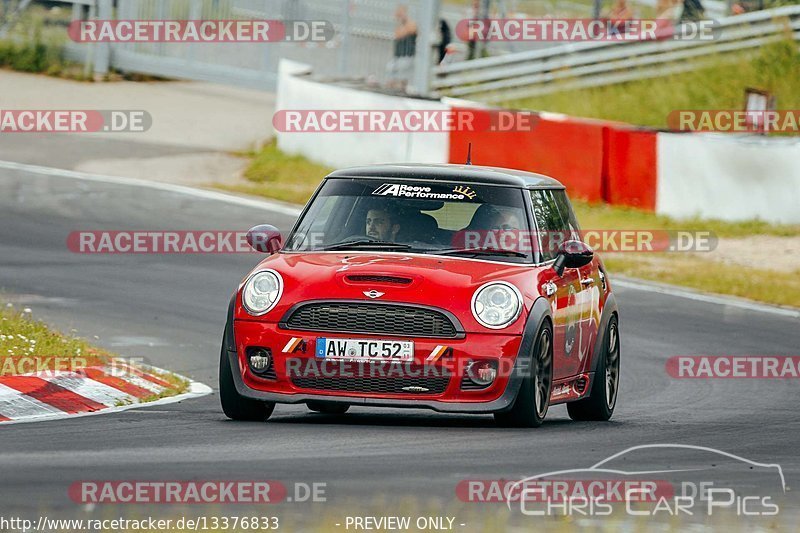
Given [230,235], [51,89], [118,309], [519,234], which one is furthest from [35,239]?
[51,89]

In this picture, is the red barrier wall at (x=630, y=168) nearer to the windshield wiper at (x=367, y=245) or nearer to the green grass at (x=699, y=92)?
the green grass at (x=699, y=92)

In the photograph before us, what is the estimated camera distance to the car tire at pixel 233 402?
8.96 meters

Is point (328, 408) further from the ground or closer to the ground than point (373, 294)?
closer to the ground

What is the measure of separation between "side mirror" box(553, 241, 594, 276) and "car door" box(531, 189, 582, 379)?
0.06 m

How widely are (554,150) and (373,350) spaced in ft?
45.3

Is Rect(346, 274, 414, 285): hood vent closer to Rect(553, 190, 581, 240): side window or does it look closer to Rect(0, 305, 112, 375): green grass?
Rect(553, 190, 581, 240): side window

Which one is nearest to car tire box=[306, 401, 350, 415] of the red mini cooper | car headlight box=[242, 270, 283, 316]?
the red mini cooper

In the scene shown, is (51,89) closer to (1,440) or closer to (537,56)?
(537,56)

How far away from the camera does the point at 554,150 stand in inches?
871

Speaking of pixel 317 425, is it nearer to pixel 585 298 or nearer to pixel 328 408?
pixel 328 408

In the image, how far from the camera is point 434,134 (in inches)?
917

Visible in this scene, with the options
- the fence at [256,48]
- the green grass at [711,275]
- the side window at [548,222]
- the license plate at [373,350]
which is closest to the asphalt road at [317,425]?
the license plate at [373,350]

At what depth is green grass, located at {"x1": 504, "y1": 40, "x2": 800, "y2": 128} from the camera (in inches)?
1044

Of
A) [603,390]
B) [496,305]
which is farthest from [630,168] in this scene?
[496,305]
